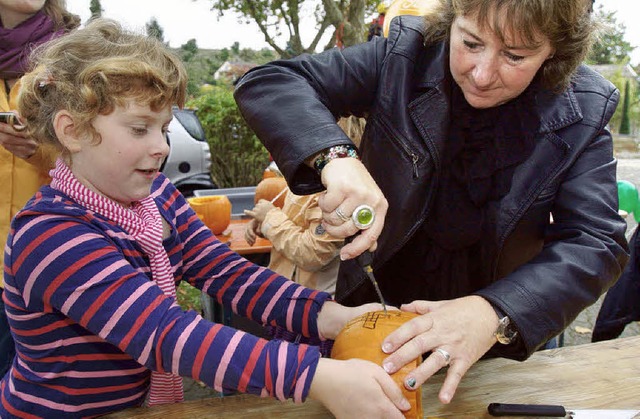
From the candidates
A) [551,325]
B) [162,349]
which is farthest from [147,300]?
[551,325]

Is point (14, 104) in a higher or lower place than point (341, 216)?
higher

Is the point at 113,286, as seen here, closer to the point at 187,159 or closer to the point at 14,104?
the point at 14,104

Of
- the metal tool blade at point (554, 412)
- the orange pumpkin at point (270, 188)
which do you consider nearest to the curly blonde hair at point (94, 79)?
the metal tool blade at point (554, 412)

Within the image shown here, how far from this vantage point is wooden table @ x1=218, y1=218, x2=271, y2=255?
3.39 metres

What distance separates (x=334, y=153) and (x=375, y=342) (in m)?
0.51

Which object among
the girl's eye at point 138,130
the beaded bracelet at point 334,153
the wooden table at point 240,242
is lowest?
the wooden table at point 240,242

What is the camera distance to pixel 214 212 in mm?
3662

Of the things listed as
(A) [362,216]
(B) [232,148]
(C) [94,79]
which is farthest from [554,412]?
(B) [232,148]

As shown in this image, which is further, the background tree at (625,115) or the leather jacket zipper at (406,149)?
the background tree at (625,115)

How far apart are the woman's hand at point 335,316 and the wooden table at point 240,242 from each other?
1729mm

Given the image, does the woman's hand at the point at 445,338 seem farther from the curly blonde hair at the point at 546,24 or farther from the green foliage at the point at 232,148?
the green foliage at the point at 232,148

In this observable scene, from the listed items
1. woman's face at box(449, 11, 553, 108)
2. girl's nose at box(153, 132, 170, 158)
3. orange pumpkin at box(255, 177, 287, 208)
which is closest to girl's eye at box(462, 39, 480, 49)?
woman's face at box(449, 11, 553, 108)

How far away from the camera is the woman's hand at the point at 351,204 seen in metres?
1.37

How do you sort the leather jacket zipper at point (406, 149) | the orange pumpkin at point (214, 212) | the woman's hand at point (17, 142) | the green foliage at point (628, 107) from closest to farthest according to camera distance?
the leather jacket zipper at point (406, 149)
the woman's hand at point (17, 142)
the orange pumpkin at point (214, 212)
the green foliage at point (628, 107)
